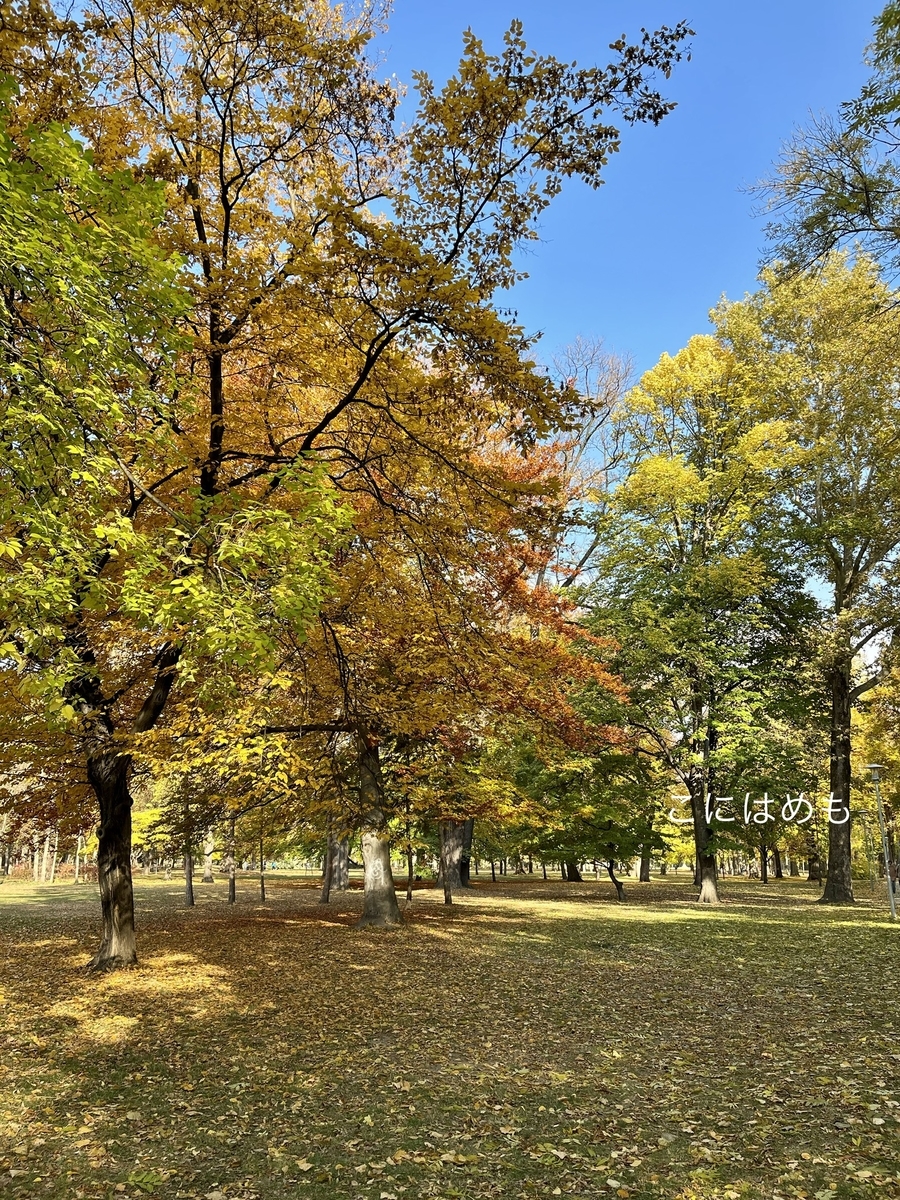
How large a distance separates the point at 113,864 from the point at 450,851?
14.0 m

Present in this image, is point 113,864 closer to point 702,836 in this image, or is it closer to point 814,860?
point 702,836

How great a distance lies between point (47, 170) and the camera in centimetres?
425

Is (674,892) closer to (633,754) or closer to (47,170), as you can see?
(633,754)

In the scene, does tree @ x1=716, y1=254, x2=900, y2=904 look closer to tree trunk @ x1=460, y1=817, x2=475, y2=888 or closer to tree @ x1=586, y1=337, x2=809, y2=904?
tree @ x1=586, y1=337, x2=809, y2=904

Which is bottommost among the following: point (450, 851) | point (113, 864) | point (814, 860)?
point (814, 860)

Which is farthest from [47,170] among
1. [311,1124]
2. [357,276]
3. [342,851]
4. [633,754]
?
[342,851]

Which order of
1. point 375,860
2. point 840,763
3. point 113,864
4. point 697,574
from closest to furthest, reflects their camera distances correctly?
point 113,864 → point 375,860 → point 840,763 → point 697,574

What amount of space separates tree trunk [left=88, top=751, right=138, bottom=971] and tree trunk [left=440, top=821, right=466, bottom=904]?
33.6ft

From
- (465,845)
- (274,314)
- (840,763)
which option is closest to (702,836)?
(840,763)

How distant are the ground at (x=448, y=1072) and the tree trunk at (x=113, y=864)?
470mm

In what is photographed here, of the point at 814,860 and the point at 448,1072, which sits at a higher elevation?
the point at 448,1072

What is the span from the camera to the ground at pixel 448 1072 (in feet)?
13.6

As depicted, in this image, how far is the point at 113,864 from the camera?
31.4 ft
